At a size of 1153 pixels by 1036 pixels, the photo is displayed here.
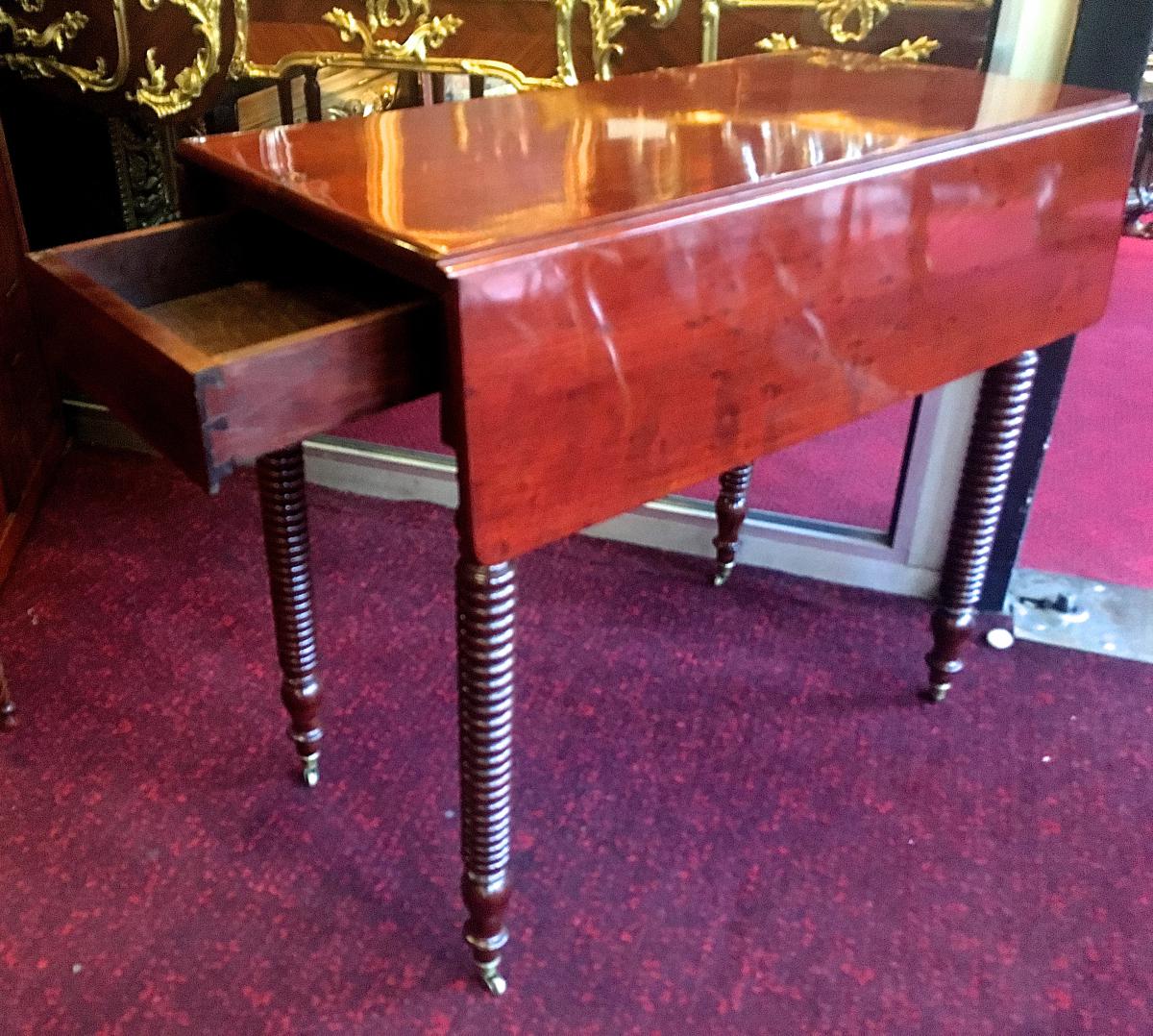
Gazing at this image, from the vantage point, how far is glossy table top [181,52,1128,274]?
0.90 m

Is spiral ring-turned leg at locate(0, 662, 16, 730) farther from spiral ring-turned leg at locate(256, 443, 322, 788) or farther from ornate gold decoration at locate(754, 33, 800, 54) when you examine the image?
ornate gold decoration at locate(754, 33, 800, 54)

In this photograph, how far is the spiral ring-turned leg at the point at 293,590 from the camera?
49.4 inches

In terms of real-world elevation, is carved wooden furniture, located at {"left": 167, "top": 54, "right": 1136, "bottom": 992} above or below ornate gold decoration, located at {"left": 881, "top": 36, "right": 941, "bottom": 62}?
below

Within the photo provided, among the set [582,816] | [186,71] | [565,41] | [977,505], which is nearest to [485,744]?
[582,816]

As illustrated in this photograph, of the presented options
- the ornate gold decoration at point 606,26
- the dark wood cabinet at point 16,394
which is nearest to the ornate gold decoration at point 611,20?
the ornate gold decoration at point 606,26

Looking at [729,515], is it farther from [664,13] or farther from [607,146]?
[607,146]

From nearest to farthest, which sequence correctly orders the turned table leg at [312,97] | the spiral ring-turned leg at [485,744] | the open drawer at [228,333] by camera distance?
the open drawer at [228,333]
the spiral ring-turned leg at [485,744]
the turned table leg at [312,97]

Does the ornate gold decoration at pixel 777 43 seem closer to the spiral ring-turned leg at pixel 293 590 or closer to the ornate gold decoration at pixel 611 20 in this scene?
the ornate gold decoration at pixel 611 20

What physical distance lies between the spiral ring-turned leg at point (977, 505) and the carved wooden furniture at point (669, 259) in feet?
0.42

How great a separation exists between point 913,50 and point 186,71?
1.13 m

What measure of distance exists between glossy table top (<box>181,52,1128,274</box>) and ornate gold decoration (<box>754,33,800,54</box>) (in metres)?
0.13

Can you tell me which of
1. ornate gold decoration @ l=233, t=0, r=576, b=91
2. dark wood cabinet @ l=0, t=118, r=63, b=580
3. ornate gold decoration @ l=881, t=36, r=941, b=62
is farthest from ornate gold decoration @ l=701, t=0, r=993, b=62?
dark wood cabinet @ l=0, t=118, r=63, b=580

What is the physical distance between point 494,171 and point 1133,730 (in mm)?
1234

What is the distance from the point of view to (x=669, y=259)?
3.01 ft
